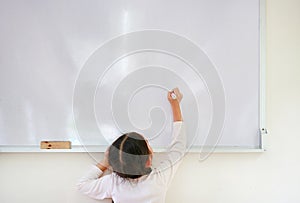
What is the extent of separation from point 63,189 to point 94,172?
7.4 inches

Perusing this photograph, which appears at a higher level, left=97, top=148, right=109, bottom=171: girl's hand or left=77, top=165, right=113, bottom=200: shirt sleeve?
left=97, top=148, right=109, bottom=171: girl's hand

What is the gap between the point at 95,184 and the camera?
129cm

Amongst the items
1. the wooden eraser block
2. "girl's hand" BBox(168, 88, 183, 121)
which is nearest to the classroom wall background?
the wooden eraser block

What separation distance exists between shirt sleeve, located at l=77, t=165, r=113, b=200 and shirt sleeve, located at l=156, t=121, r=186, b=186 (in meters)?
0.23

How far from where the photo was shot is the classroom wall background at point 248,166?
4.52ft

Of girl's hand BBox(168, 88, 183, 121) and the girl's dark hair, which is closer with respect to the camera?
the girl's dark hair

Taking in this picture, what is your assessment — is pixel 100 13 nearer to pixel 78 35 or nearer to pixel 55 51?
pixel 78 35

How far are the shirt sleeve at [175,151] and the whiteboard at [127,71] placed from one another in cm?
5

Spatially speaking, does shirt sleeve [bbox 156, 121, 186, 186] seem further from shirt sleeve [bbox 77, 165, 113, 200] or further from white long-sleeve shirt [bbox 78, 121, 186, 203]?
shirt sleeve [bbox 77, 165, 113, 200]

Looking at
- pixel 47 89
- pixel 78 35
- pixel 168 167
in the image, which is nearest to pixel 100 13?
pixel 78 35

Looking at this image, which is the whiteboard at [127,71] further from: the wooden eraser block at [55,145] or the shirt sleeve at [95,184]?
the shirt sleeve at [95,184]

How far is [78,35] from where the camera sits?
137 centimetres

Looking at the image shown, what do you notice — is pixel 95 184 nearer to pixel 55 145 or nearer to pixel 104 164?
pixel 104 164

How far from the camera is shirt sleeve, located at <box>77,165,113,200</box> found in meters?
1.27
